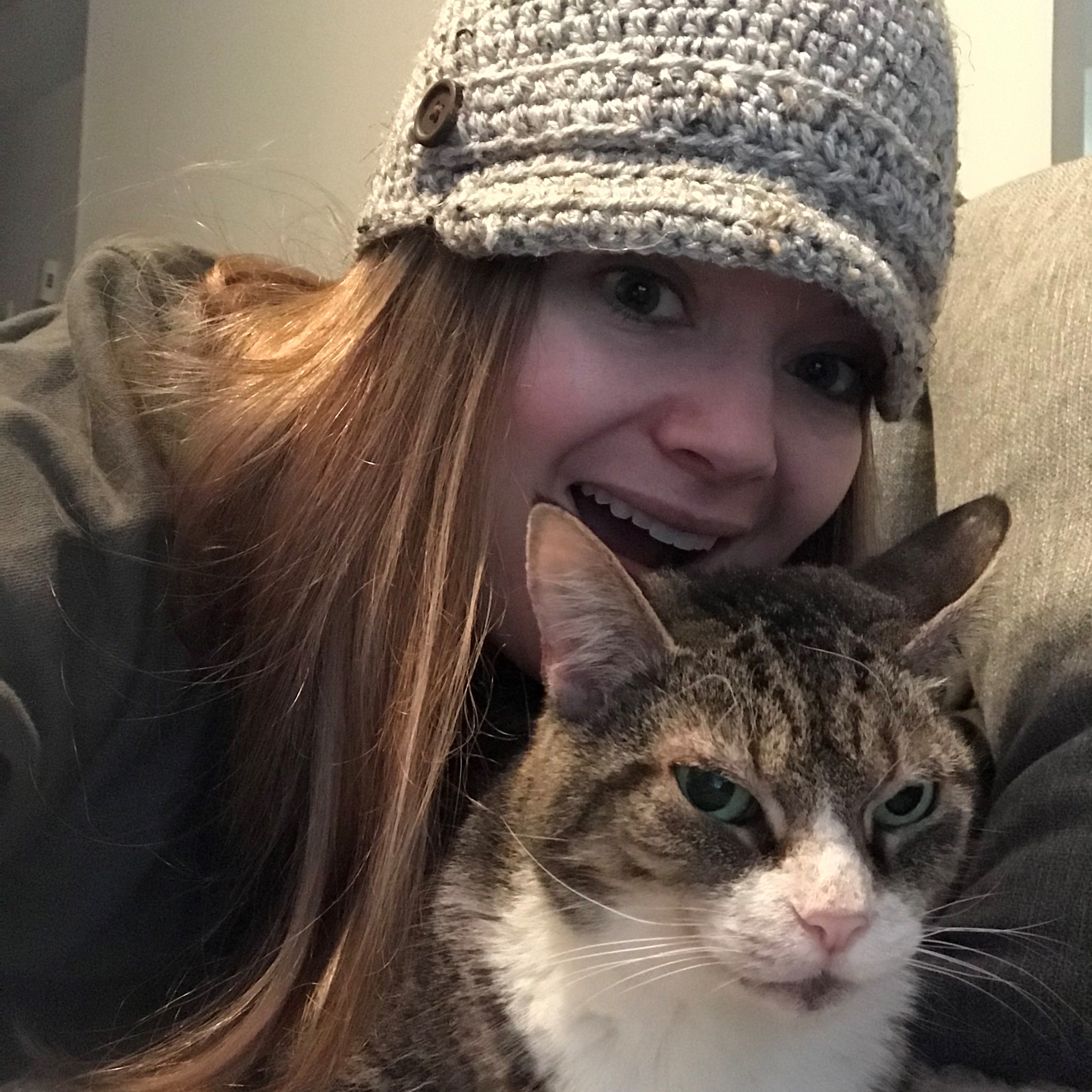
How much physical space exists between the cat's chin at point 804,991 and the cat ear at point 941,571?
248mm

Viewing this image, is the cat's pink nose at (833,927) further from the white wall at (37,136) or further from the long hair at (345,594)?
the white wall at (37,136)

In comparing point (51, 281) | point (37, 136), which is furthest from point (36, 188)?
point (51, 281)

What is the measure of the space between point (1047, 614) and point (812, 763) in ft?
1.23

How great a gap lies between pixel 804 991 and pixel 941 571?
363 millimetres

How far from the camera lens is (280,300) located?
1168mm

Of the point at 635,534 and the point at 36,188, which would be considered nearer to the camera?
the point at 635,534

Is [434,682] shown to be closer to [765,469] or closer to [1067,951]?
[765,469]

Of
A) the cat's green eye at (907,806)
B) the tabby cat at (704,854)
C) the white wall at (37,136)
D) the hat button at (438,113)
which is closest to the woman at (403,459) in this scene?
the hat button at (438,113)

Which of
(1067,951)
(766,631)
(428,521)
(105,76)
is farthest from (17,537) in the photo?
(105,76)

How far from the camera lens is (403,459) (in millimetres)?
926

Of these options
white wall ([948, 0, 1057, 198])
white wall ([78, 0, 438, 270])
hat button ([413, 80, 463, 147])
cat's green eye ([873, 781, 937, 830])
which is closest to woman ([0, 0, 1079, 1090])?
hat button ([413, 80, 463, 147])

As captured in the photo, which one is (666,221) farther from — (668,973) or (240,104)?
(240,104)

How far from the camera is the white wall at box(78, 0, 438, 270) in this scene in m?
2.12

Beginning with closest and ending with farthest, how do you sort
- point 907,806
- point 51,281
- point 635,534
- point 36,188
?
1. point 907,806
2. point 635,534
3. point 51,281
4. point 36,188
